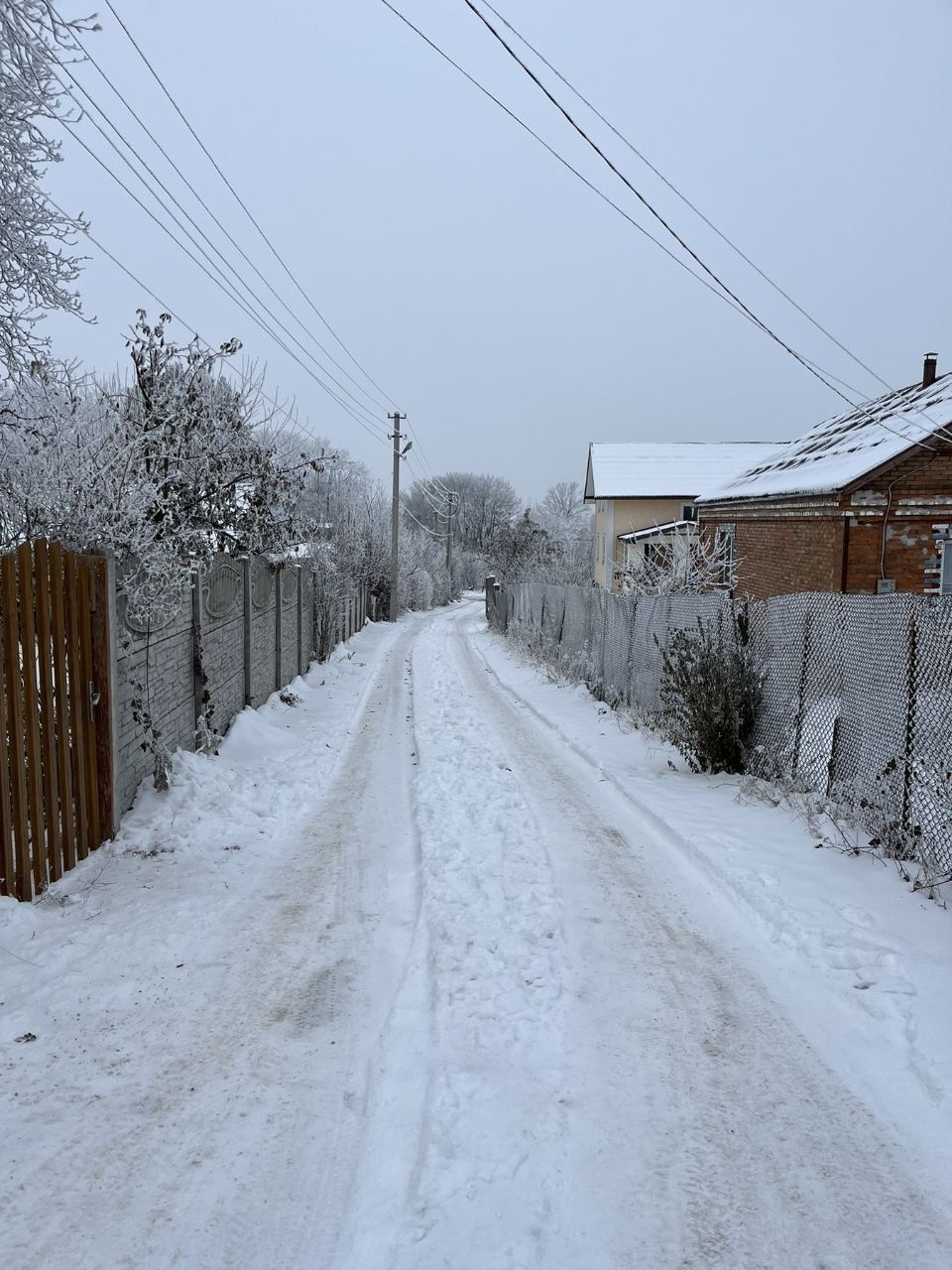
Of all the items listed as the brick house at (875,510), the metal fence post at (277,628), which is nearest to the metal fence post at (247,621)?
the metal fence post at (277,628)

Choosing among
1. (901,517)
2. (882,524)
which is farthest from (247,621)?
(901,517)

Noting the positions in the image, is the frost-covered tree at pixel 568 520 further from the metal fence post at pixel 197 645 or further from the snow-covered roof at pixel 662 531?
the metal fence post at pixel 197 645

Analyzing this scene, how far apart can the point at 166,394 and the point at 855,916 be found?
8398mm

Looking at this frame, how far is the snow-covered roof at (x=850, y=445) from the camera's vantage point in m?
14.7

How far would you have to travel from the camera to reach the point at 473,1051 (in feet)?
10.7

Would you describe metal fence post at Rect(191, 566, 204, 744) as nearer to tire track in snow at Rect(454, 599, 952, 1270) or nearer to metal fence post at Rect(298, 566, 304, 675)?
tire track in snow at Rect(454, 599, 952, 1270)

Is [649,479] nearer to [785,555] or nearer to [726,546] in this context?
[726,546]

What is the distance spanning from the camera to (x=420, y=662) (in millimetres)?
18969

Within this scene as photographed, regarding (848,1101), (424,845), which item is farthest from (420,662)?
(848,1101)

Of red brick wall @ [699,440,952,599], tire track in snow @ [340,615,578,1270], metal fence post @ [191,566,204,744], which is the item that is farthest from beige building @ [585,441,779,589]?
tire track in snow @ [340,615,578,1270]

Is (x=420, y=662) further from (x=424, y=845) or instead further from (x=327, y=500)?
(x=327, y=500)

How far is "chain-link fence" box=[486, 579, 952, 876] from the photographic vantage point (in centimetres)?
495

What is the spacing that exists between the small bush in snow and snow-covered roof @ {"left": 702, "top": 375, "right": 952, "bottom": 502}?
26.4ft

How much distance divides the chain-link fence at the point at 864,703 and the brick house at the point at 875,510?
6719 millimetres
